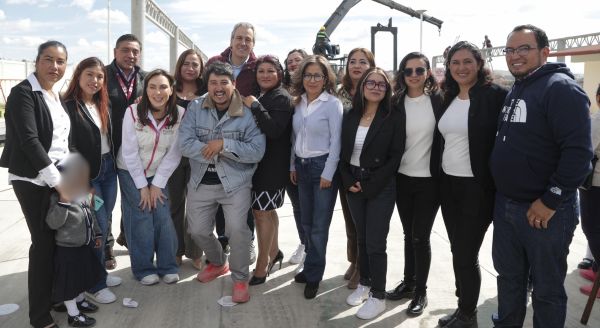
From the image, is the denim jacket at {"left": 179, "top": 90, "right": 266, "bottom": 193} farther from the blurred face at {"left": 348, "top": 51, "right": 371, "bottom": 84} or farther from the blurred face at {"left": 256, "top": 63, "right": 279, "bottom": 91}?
the blurred face at {"left": 348, "top": 51, "right": 371, "bottom": 84}

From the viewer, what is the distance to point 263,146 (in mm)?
3783

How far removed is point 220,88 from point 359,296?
2.03 m

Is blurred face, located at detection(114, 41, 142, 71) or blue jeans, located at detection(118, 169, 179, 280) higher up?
blurred face, located at detection(114, 41, 142, 71)

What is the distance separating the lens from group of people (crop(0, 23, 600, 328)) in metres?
2.74

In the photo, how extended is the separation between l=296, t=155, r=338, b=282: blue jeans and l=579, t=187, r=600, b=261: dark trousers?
2.13 m

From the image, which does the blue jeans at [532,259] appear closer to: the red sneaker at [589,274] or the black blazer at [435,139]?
the black blazer at [435,139]

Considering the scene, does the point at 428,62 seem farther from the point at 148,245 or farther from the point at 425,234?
the point at 148,245

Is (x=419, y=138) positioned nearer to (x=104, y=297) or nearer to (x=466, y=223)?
(x=466, y=223)

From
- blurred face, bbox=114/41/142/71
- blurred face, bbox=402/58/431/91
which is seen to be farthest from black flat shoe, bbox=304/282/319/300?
blurred face, bbox=114/41/142/71

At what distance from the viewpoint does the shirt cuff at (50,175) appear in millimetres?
3023

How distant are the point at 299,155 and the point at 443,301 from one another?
1701mm

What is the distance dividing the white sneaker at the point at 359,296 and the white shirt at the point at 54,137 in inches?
92.9

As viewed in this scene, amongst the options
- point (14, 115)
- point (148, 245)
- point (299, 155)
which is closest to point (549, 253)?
point (299, 155)

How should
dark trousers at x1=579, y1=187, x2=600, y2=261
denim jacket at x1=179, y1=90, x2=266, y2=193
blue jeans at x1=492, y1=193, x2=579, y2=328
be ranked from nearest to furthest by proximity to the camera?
blue jeans at x1=492, y1=193, x2=579, y2=328
denim jacket at x1=179, y1=90, x2=266, y2=193
dark trousers at x1=579, y1=187, x2=600, y2=261
